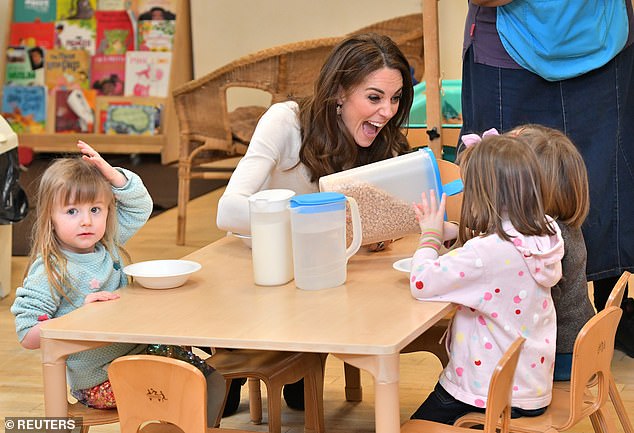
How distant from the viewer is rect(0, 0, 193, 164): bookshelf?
260 inches

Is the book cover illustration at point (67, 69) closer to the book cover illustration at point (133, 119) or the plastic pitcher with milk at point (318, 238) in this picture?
the book cover illustration at point (133, 119)

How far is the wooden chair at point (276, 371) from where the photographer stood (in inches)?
89.7

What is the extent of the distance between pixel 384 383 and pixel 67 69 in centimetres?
559

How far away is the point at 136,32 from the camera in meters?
6.70

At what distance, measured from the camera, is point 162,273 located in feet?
6.82

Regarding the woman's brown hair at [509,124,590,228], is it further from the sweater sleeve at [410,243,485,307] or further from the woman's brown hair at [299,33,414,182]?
→ the woman's brown hair at [299,33,414,182]

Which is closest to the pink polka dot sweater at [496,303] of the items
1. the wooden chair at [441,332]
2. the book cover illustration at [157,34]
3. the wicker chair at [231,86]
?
the wooden chair at [441,332]

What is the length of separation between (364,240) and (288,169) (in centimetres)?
46

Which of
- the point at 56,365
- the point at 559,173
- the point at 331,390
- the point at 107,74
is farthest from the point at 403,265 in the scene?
the point at 107,74

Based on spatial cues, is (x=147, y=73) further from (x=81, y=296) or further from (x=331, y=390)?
(x=81, y=296)

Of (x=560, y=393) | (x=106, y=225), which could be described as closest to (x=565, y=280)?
(x=560, y=393)

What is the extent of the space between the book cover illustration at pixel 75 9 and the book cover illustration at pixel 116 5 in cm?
6

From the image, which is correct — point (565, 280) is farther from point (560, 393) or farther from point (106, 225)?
point (106, 225)

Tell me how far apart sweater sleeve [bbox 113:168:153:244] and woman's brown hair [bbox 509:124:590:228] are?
786 millimetres
